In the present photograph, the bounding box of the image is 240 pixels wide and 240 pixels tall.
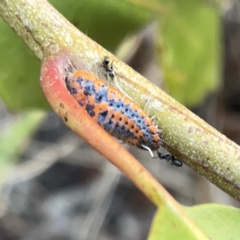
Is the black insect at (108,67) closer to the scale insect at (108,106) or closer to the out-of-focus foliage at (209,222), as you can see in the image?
the scale insect at (108,106)

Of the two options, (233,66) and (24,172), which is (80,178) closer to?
(24,172)

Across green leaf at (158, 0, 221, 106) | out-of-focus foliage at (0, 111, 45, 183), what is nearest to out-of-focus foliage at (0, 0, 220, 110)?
green leaf at (158, 0, 221, 106)

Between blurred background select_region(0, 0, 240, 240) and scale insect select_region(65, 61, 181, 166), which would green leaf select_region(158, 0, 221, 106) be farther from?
scale insect select_region(65, 61, 181, 166)

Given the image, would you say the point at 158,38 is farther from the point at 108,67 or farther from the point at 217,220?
the point at 217,220

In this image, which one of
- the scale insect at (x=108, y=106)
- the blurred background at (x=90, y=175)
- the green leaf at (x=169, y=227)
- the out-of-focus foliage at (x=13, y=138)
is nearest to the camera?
the green leaf at (x=169, y=227)

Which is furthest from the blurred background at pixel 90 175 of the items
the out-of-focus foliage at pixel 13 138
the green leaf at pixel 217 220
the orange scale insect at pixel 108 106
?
the green leaf at pixel 217 220

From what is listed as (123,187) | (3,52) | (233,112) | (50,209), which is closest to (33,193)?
(50,209)
